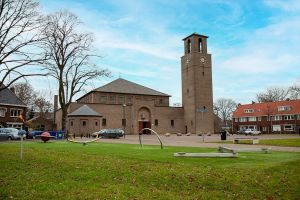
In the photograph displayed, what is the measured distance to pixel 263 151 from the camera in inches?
736

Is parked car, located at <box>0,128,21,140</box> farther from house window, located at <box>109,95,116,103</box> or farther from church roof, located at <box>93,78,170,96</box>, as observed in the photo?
house window, located at <box>109,95,116,103</box>

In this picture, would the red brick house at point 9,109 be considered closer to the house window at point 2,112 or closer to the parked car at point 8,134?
the house window at point 2,112

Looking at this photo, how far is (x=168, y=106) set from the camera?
78.1 meters

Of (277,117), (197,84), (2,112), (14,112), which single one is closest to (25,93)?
(14,112)

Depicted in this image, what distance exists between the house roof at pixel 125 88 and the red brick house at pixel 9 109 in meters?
19.3

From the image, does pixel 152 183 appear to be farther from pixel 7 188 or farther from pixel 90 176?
pixel 7 188

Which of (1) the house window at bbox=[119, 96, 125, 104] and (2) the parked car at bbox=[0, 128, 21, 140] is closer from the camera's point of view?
(2) the parked car at bbox=[0, 128, 21, 140]

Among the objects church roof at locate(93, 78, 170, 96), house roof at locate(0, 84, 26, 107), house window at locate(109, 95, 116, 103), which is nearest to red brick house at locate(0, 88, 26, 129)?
house roof at locate(0, 84, 26, 107)

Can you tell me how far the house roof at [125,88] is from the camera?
75.4m

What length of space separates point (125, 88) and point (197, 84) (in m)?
17.7

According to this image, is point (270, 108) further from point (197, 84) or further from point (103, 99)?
point (103, 99)

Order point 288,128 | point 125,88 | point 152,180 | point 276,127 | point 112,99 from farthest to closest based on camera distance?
point 276,127, point 288,128, point 125,88, point 112,99, point 152,180

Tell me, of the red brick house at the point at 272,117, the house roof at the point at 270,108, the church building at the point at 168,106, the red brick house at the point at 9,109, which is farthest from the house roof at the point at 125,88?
the red brick house at the point at 272,117

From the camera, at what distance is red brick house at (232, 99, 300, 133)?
79250 millimetres
